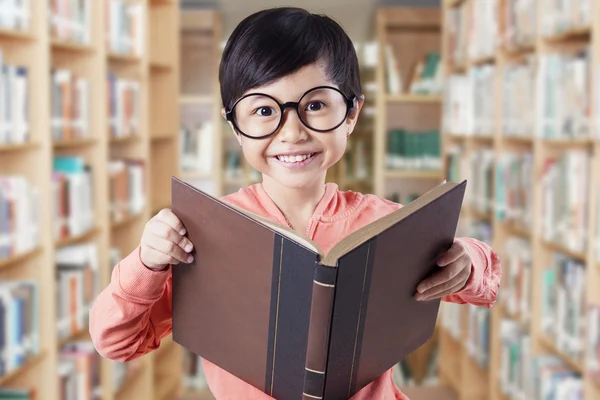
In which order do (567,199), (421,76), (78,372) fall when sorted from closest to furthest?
(567,199)
(78,372)
(421,76)

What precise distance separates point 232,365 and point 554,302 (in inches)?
80.4

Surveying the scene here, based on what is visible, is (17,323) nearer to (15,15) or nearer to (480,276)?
(15,15)

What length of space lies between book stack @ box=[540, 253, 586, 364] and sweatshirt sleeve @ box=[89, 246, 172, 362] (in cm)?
185

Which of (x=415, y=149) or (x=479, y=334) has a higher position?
(x=415, y=149)

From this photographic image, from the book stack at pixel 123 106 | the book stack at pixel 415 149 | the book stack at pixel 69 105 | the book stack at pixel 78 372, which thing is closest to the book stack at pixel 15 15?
the book stack at pixel 69 105

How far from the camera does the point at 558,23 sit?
2725 millimetres

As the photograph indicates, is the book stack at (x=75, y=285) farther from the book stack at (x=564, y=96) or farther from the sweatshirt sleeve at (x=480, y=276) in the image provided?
the sweatshirt sleeve at (x=480, y=276)

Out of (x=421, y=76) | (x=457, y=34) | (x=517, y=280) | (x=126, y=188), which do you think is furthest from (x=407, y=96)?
(x=126, y=188)

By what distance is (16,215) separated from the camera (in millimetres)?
2484

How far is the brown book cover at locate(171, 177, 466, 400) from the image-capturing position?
937 mm

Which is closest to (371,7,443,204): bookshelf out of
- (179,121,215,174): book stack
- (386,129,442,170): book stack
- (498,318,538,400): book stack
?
(386,129,442,170): book stack

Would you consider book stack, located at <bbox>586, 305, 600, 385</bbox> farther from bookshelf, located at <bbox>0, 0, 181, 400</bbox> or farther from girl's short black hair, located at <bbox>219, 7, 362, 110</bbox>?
bookshelf, located at <bbox>0, 0, 181, 400</bbox>

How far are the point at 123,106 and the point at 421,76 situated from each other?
2080 mm

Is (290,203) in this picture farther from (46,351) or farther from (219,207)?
(46,351)
